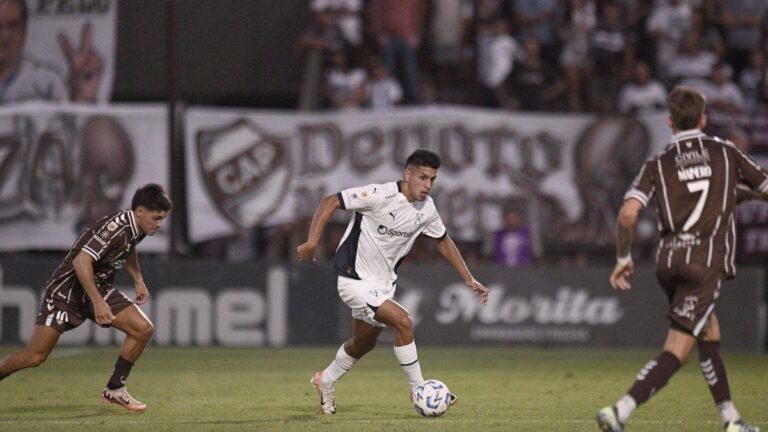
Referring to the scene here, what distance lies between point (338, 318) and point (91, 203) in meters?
3.88

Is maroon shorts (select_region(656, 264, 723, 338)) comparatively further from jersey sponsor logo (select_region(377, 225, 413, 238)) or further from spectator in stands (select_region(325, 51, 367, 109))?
spectator in stands (select_region(325, 51, 367, 109))

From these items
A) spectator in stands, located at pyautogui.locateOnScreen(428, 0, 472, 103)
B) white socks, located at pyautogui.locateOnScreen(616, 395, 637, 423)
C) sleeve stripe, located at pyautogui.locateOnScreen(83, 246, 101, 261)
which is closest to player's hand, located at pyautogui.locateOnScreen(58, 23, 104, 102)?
spectator in stands, located at pyautogui.locateOnScreen(428, 0, 472, 103)

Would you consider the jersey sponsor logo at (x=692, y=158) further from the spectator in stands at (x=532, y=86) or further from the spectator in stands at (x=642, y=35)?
the spectator in stands at (x=642, y=35)

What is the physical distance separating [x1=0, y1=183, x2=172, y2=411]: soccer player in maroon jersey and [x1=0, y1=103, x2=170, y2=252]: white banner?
25.6ft

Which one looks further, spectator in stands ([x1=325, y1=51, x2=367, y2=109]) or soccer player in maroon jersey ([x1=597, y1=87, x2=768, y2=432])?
spectator in stands ([x1=325, y1=51, x2=367, y2=109])

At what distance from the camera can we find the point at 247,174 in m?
18.2

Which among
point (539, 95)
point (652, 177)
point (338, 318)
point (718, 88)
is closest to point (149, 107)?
point (338, 318)

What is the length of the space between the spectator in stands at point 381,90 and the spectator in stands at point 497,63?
1.39 m

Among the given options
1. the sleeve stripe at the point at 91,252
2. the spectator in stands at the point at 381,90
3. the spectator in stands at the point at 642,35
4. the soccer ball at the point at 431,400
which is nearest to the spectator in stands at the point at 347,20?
the spectator in stands at the point at 381,90

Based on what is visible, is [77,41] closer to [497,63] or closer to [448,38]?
[448,38]

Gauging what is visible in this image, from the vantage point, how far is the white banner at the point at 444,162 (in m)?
18.1

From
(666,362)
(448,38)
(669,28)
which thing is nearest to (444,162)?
(448,38)

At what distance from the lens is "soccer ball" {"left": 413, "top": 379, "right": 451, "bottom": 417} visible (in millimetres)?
9531

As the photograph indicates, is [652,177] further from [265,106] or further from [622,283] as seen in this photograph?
[265,106]
